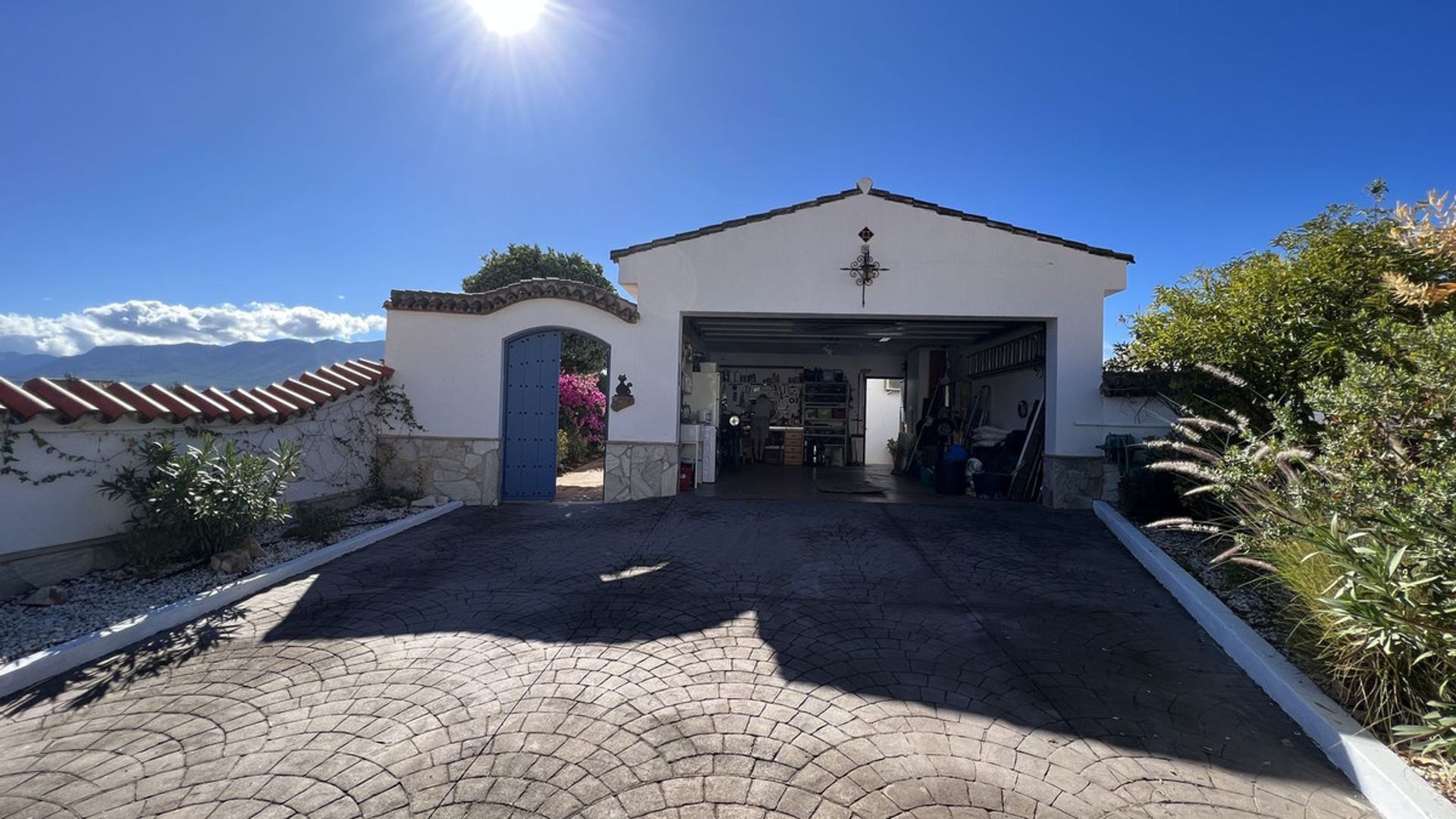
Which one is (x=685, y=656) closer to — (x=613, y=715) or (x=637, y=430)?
(x=613, y=715)

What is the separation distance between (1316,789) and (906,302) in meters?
7.49

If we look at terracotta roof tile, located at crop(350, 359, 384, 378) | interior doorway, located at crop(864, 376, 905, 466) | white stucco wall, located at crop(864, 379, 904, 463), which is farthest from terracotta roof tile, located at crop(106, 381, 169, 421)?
white stucco wall, located at crop(864, 379, 904, 463)

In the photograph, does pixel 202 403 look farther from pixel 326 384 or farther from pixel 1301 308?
pixel 1301 308

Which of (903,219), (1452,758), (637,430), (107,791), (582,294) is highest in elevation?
(903,219)

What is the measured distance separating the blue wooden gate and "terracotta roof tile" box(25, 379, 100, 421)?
4.81m

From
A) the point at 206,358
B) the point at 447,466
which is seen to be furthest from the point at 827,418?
the point at 206,358

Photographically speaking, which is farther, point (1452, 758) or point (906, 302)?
point (906, 302)

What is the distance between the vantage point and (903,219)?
9.40 metres

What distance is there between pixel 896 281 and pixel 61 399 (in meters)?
9.20

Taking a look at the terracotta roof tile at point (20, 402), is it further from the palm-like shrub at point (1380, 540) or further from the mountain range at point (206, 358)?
the mountain range at point (206, 358)

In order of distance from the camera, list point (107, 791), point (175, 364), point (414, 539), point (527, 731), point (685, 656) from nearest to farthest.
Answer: point (107, 791) → point (527, 731) → point (685, 656) → point (414, 539) → point (175, 364)

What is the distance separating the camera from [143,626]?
415 centimetres

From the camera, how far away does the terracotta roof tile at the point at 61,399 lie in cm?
486

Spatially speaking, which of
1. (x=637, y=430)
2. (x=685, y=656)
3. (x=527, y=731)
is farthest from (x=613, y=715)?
(x=637, y=430)
